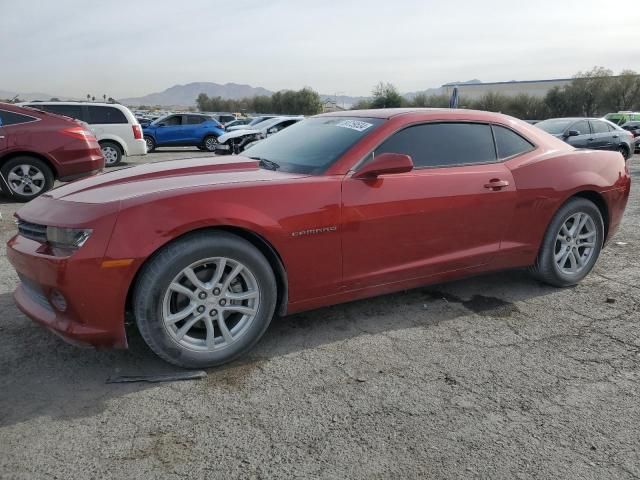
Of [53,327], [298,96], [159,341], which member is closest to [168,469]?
[159,341]

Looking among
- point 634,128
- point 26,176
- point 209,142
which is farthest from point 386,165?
point 634,128

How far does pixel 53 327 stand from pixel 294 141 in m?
2.07

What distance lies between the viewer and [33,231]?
9.14 ft

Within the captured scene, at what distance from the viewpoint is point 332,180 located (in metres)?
3.07

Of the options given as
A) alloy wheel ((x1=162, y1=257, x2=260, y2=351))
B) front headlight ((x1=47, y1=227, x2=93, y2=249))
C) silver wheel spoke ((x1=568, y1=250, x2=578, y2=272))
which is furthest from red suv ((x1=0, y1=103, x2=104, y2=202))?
silver wheel spoke ((x1=568, y1=250, x2=578, y2=272))

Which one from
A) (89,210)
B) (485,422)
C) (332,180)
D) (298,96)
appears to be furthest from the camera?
(298,96)

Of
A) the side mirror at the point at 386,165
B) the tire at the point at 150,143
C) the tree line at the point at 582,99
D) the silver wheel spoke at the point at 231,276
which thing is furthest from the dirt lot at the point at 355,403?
the tree line at the point at 582,99

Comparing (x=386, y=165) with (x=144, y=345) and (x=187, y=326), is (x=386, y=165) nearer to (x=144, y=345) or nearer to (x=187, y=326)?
(x=187, y=326)

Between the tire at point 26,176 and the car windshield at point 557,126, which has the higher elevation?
the car windshield at point 557,126

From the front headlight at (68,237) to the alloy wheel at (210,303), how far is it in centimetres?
49

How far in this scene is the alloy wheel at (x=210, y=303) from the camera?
272 centimetres

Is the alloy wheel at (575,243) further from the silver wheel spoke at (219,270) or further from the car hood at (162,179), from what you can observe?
the silver wheel spoke at (219,270)

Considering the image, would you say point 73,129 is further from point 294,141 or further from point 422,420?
point 422,420

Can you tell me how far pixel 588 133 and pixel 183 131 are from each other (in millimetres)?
14211
